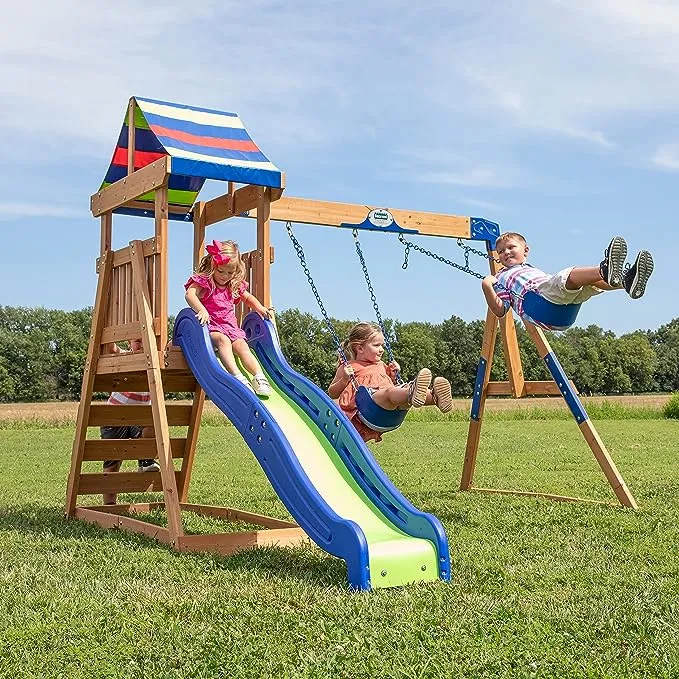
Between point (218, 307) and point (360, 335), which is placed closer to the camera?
point (218, 307)

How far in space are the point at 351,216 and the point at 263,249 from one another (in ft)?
4.58

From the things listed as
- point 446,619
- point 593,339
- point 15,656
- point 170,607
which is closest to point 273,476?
point 170,607

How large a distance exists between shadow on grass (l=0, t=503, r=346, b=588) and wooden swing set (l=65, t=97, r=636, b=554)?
189 mm

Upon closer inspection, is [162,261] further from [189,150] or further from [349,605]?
[349,605]

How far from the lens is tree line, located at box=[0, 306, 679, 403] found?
4703 centimetres

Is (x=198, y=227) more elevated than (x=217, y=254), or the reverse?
(x=198, y=227)

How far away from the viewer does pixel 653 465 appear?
45.0 ft

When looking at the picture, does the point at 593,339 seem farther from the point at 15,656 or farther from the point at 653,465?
the point at 15,656

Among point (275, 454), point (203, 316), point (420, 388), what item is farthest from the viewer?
point (203, 316)

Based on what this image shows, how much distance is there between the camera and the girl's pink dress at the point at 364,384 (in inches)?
308

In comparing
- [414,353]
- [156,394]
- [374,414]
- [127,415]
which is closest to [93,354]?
[127,415]

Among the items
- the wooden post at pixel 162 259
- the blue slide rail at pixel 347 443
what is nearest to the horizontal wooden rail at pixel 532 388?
the blue slide rail at pixel 347 443

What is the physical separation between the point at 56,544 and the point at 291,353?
40.3 m

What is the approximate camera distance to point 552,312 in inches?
269
